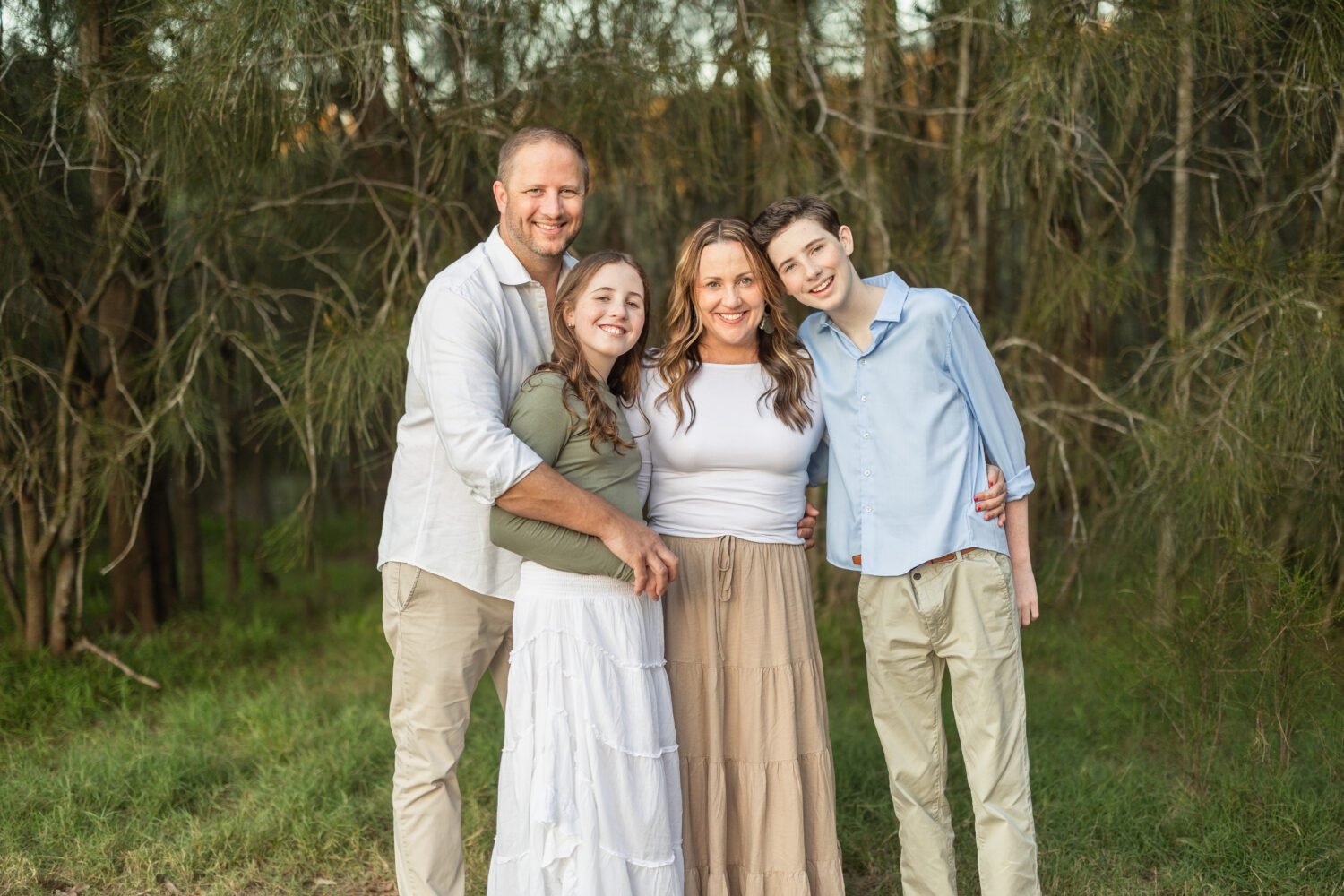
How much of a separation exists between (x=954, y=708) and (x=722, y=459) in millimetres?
585

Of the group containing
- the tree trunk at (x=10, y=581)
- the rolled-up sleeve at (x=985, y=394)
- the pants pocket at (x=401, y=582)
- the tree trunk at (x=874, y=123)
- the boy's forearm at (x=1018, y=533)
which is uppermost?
the tree trunk at (x=874, y=123)

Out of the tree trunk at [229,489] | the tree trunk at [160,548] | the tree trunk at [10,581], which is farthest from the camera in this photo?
the tree trunk at [229,489]

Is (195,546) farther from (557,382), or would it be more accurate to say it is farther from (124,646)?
(557,382)

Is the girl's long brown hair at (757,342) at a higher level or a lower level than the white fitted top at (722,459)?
higher

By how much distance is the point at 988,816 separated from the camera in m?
2.12

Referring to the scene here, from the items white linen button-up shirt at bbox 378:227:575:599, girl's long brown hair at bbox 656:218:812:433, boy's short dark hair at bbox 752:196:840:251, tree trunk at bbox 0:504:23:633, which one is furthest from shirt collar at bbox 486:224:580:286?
tree trunk at bbox 0:504:23:633

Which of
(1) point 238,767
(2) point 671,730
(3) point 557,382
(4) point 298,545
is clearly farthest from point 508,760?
(4) point 298,545

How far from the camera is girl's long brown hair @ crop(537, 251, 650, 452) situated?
81.0 inches

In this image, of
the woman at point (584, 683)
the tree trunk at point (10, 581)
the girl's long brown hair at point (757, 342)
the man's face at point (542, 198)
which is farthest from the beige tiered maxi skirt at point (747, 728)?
the tree trunk at point (10, 581)

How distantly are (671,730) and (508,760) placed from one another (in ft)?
0.89

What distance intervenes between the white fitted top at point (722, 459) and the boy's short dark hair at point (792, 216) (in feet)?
0.83

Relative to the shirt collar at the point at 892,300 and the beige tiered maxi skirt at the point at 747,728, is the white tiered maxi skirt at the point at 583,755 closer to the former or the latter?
the beige tiered maxi skirt at the point at 747,728

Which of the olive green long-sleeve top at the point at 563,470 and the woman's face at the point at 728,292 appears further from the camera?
the woman's face at the point at 728,292

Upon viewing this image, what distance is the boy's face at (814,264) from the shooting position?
7.09ft
